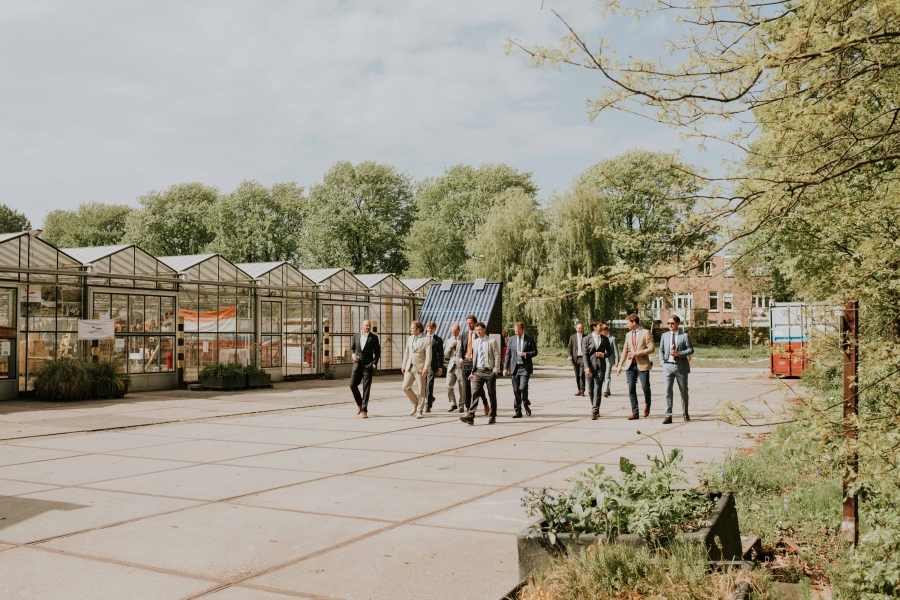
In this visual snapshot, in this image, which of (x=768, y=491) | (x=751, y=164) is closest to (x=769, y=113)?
(x=751, y=164)

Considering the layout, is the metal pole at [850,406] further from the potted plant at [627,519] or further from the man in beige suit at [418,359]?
the man in beige suit at [418,359]

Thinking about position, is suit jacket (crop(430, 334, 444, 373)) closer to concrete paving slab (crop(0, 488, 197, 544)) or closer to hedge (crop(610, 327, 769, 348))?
concrete paving slab (crop(0, 488, 197, 544))

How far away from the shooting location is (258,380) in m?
24.4

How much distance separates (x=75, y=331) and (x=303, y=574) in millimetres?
19521

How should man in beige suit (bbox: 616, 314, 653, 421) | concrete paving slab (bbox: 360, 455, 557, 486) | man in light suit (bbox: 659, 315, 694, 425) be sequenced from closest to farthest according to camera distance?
concrete paving slab (bbox: 360, 455, 557, 486), man in light suit (bbox: 659, 315, 694, 425), man in beige suit (bbox: 616, 314, 653, 421)

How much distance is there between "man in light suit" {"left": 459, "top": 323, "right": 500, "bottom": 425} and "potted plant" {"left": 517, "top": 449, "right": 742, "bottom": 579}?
923 cm

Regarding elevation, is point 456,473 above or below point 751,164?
below

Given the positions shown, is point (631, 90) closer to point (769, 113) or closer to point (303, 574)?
point (769, 113)

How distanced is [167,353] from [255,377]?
2864 millimetres

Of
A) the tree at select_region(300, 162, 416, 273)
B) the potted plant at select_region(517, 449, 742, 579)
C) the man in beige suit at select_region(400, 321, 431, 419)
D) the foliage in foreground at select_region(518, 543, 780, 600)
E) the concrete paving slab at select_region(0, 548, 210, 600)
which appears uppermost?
the tree at select_region(300, 162, 416, 273)

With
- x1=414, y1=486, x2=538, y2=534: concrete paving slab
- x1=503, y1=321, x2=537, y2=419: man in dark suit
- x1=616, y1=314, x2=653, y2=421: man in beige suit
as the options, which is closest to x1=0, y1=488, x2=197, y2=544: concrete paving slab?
x1=414, y1=486, x2=538, y2=534: concrete paving slab

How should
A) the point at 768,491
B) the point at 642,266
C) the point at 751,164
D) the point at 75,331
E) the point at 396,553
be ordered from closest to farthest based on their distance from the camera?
the point at 642,266 → the point at 751,164 → the point at 396,553 → the point at 768,491 → the point at 75,331

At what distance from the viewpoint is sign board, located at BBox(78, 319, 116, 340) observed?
2133 cm

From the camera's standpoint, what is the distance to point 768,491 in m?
7.28
